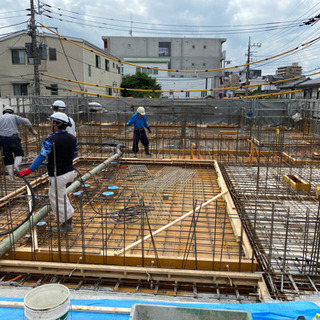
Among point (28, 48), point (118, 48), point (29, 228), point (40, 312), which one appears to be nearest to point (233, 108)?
point (28, 48)

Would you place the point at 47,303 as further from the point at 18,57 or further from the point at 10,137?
the point at 18,57

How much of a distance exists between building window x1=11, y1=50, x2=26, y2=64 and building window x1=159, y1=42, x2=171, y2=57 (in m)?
29.8

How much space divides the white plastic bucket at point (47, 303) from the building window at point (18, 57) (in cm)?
2359

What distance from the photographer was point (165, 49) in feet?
160

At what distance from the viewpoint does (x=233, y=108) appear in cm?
1825

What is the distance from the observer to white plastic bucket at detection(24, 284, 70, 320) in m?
1.92

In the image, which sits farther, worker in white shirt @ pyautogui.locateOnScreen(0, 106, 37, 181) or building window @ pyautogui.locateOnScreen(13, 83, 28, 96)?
building window @ pyautogui.locateOnScreen(13, 83, 28, 96)

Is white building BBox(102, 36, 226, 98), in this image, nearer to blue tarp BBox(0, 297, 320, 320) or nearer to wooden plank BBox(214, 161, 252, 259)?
wooden plank BBox(214, 161, 252, 259)

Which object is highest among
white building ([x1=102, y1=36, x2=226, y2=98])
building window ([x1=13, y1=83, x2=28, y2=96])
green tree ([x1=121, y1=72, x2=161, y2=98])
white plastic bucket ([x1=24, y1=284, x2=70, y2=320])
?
white building ([x1=102, y1=36, x2=226, y2=98])

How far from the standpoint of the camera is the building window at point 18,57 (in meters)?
22.3

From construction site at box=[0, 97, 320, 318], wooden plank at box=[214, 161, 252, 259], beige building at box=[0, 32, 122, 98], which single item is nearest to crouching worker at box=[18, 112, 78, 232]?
construction site at box=[0, 97, 320, 318]

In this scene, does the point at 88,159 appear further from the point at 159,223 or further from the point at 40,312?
the point at 40,312

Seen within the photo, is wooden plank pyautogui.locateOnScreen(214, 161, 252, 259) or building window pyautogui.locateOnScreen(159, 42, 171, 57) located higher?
building window pyautogui.locateOnScreen(159, 42, 171, 57)

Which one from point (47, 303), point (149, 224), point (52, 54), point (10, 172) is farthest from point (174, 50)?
point (47, 303)
